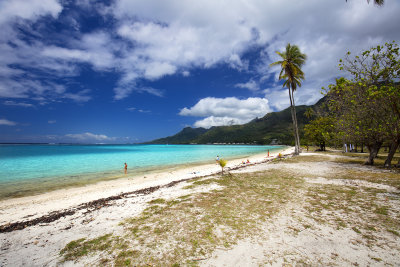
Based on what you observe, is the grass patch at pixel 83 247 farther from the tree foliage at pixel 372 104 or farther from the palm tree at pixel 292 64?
the palm tree at pixel 292 64

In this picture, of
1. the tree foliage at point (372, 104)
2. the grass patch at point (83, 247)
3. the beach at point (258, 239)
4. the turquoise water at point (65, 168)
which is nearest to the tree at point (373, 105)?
the tree foliage at point (372, 104)

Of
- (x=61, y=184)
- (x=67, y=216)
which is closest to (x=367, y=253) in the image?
(x=67, y=216)

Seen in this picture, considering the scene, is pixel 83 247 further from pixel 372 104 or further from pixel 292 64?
pixel 292 64

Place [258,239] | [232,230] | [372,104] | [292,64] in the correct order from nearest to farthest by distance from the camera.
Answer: [258,239], [232,230], [372,104], [292,64]

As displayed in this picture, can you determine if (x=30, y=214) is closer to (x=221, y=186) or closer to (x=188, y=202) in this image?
(x=188, y=202)

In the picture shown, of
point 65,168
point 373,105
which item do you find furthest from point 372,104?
point 65,168

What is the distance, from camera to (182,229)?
16.8ft

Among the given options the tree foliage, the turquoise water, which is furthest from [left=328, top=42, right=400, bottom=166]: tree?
the turquoise water

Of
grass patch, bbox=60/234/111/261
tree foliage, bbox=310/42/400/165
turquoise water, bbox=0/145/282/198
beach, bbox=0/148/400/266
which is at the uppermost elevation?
tree foliage, bbox=310/42/400/165

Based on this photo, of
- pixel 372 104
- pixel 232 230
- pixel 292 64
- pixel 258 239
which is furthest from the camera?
pixel 292 64

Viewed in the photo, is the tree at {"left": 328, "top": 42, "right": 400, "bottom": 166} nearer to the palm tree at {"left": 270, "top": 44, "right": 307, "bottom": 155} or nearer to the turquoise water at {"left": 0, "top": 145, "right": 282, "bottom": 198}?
the palm tree at {"left": 270, "top": 44, "right": 307, "bottom": 155}

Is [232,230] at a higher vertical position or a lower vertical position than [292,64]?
lower

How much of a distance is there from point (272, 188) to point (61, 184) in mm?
19761

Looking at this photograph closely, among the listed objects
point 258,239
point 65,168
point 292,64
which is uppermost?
point 292,64
